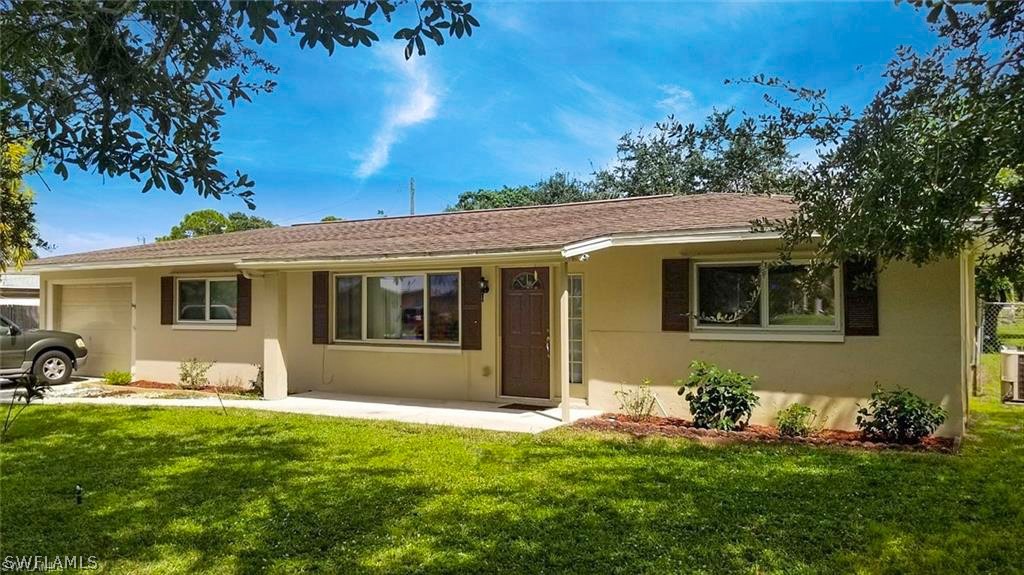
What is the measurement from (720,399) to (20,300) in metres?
22.8

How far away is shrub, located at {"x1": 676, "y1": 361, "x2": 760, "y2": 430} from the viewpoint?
324 inches

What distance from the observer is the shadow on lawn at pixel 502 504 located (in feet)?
14.0

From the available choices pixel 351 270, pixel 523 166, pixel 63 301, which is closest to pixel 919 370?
pixel 351 270

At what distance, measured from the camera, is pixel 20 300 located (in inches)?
836

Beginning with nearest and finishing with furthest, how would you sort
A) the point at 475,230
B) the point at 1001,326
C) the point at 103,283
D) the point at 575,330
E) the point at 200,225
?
the point at 575,330, the point at 475,230, the point at 103,283, the point at 1001,326, the point at 200,225

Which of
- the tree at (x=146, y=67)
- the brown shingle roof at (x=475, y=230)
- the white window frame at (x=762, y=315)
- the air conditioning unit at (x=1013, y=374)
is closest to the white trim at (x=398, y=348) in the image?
the brown shingle roof at (x=475, y=230)

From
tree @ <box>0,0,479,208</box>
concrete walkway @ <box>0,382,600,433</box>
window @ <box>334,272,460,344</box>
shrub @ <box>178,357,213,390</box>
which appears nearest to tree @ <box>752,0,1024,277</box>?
tree @ <box>0,0,479,208</box>

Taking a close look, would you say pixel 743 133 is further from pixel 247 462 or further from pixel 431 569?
pixel 247 462

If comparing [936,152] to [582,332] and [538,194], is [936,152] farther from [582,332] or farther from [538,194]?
[538,194]

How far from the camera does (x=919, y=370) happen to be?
7.90 m

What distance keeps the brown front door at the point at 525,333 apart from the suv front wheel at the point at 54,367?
9.52m

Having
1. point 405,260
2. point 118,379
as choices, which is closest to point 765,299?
point 405,260

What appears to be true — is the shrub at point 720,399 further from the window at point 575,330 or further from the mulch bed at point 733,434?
the window at point 575,330

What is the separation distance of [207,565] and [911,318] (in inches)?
312
